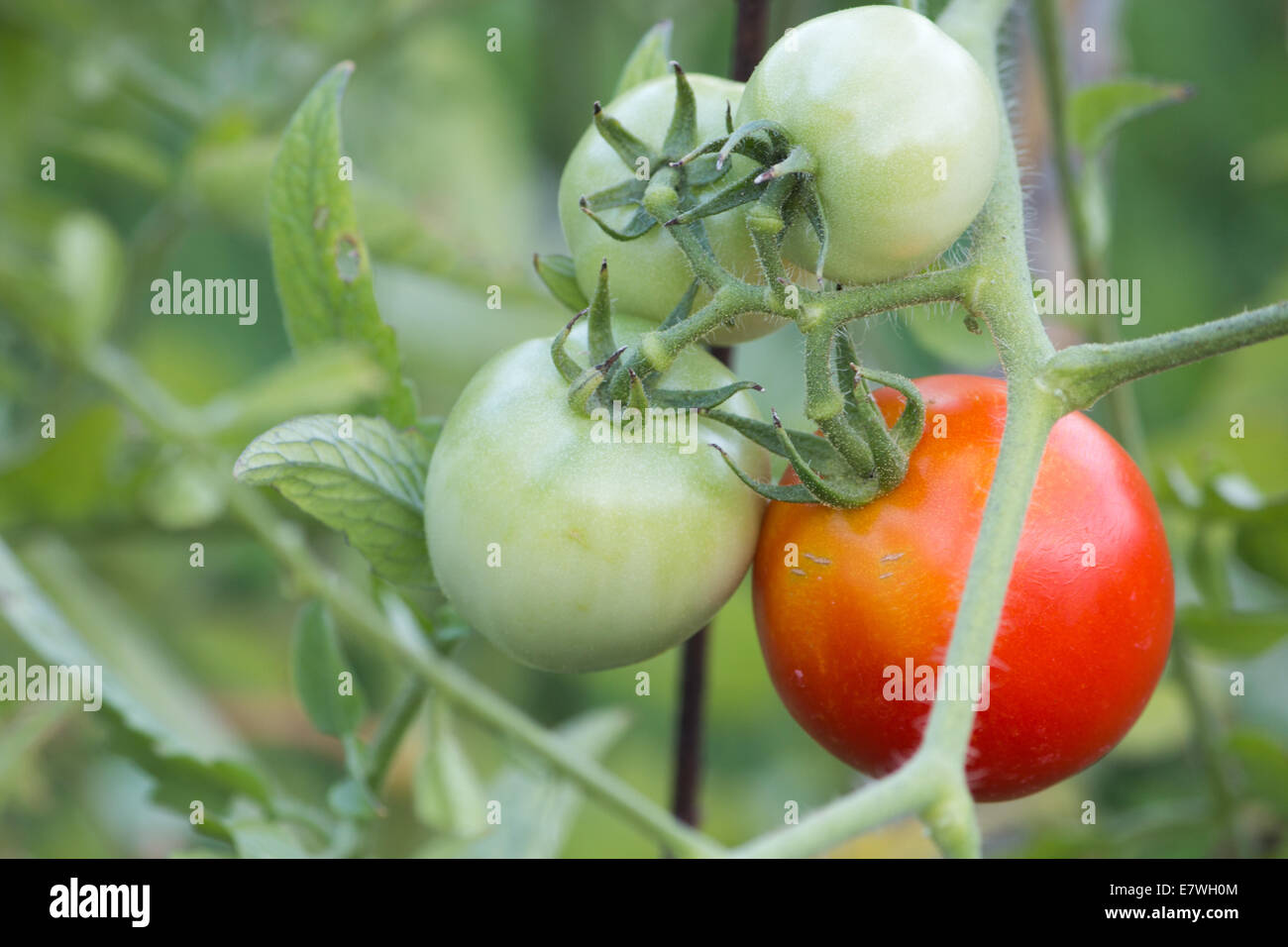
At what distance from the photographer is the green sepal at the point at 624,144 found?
51 centimetres

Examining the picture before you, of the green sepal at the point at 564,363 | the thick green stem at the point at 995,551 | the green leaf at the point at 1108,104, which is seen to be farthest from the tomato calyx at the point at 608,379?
the green leaf at the point at 1108,104

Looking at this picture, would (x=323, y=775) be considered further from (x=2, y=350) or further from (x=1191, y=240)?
(x=1191, y=240)

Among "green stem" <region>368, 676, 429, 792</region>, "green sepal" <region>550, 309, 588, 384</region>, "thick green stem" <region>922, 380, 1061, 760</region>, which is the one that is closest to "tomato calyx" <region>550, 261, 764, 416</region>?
"green sepal" <region>550, 309, 588, 384</region>

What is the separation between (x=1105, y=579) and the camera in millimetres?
533

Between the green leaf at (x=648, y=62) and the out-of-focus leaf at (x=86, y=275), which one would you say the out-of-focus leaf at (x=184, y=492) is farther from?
the green leaf at (x=648, y=62)

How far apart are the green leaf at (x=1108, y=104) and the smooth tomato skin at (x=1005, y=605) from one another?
1.11 ft

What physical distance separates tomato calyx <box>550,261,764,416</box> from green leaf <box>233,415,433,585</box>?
106mm

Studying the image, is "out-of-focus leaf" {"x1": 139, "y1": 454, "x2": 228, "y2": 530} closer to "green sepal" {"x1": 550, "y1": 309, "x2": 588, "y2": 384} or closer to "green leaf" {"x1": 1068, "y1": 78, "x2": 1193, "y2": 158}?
"green sepal" {"x1": 550, "y1": 309, "x2": 588, "y2": 384}

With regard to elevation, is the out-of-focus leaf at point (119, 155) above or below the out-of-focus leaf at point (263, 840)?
above

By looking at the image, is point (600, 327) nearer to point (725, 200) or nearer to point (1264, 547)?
point (725, 200)

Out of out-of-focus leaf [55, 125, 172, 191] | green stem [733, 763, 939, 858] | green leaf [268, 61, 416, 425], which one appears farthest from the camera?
out-of-focus leaf [55, 125, 172, 191]

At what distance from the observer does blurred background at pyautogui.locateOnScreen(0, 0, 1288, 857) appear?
93cm

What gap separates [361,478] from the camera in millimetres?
563
